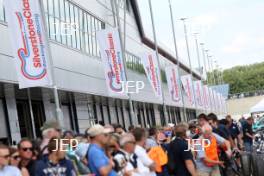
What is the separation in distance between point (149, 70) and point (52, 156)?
2044 cm

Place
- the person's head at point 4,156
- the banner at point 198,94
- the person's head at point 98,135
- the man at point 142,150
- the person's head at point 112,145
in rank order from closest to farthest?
1. the person's head at point 4,156
2. the person's head at point 98,135
3. the person's head at point 112,145
4. the man at point 142,150
5. the banner at point 198,94

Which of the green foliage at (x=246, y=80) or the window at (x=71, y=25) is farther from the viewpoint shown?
the green foliage at (x=246, y=80)

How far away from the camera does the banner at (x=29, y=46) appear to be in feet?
49.8

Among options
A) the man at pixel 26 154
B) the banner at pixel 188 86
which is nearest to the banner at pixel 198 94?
the banner at pixel 188 86

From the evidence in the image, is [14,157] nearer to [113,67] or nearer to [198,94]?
[113,67]

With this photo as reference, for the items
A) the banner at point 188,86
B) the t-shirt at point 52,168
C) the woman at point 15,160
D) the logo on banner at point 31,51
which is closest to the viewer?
the t-shirt at point 52,168

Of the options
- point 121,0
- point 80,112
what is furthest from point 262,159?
point 121,0

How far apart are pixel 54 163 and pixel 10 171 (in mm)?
535

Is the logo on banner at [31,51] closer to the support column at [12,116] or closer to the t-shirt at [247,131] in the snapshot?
the support column at [12,116]

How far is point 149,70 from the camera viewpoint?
28422 mm

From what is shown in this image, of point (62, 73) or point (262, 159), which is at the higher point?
point (62, 73)

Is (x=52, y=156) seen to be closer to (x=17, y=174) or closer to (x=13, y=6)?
(x=17, y=174)

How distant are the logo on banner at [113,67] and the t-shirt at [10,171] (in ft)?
49.8

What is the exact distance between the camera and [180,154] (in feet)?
36.1
